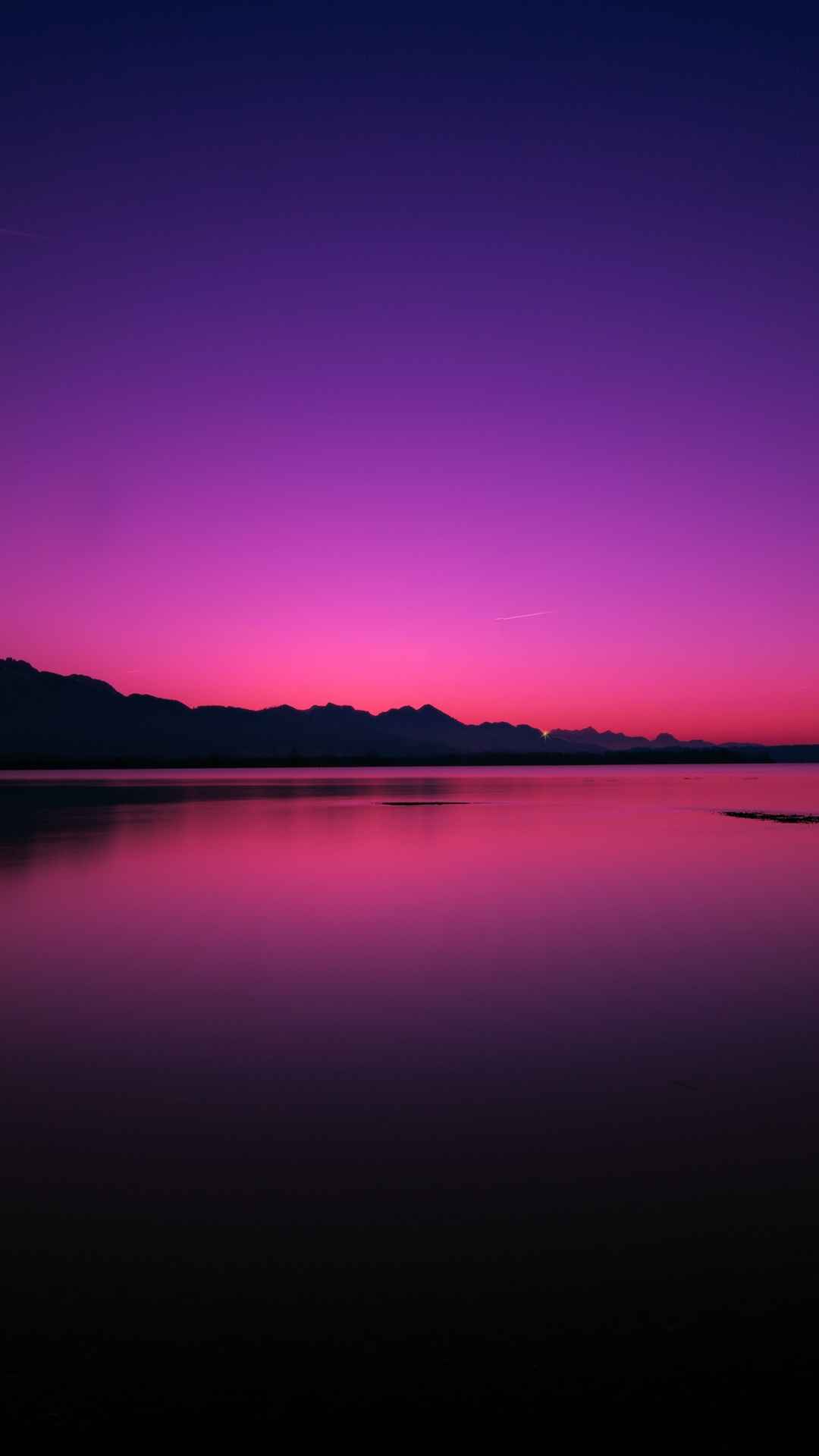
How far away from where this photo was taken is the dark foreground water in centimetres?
510

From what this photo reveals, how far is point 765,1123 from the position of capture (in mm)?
8953

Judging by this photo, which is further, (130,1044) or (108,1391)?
(130,1044)

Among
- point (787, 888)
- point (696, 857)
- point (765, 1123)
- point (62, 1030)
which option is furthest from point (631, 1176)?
point (696, 857)

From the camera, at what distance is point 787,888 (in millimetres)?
24953

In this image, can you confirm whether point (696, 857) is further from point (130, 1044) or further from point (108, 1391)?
point (108, 1391)

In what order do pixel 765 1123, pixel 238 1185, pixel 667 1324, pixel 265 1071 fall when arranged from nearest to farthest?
pixel 667 1324 < pixel 238 1185 < pixel 765 1123 < pixel 265 1071

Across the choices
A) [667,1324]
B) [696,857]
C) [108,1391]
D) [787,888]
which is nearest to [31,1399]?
[108,1391]

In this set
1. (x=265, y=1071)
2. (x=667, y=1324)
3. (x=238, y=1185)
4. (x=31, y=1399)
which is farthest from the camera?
(x=265, y=1071)

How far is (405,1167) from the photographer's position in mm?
7930

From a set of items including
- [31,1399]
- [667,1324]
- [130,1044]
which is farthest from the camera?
[130,1044]

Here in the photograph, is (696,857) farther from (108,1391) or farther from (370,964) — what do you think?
→ (108,1391)

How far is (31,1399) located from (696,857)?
29.8 m

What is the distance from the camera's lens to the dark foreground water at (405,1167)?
5.10 metres

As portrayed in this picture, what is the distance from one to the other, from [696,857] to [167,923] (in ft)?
63.7
